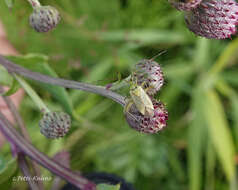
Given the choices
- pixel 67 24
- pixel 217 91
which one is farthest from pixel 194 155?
pixel 67 24

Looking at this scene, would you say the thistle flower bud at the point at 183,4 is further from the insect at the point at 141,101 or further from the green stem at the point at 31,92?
the green stem at the point at 31,92

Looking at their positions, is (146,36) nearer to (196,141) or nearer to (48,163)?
(196,141)

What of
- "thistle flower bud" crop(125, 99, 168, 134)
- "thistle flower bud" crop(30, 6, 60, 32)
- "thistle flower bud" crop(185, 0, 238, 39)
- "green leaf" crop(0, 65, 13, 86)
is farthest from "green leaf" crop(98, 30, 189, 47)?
"thistle flower bud" crop(125, 99, 168, 134)

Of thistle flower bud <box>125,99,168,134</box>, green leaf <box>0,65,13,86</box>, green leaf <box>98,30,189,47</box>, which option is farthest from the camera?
green leaf <box>98,30,189,47</box>

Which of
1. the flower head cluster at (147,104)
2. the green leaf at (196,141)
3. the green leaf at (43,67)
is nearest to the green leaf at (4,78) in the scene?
the green leaf at (43,67)

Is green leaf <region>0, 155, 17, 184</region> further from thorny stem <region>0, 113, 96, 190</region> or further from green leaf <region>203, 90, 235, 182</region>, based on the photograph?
green leaf <region>203, 90, 235, 182</region>
